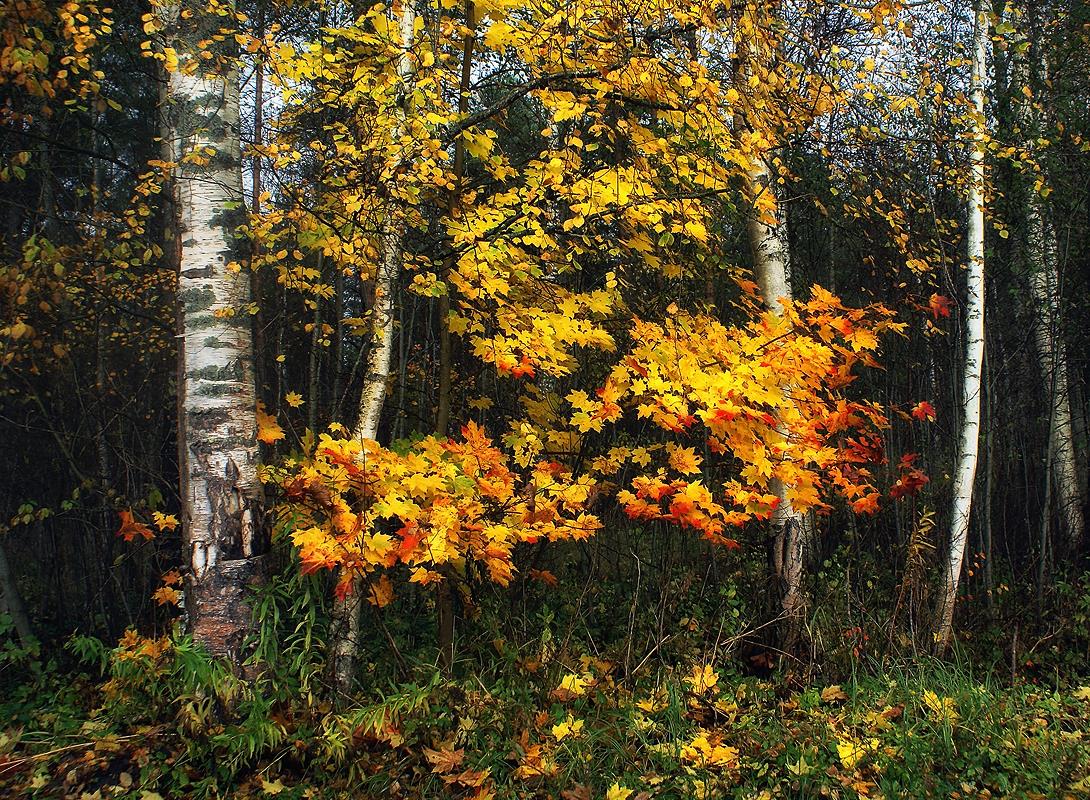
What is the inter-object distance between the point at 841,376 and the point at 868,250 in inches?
122

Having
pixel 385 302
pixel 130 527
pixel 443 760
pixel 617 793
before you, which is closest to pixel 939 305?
pixel 385 302

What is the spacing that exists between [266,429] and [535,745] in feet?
8.00

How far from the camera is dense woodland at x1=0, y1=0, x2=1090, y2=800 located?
378 centimetres

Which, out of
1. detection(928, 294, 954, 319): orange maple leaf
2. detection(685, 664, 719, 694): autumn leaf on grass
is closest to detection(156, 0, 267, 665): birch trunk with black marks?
detection(685, 664, 719, 694): autumn leaf on grass

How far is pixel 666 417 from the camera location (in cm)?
487

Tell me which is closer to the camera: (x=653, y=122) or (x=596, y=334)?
A: (x=596, y=334)

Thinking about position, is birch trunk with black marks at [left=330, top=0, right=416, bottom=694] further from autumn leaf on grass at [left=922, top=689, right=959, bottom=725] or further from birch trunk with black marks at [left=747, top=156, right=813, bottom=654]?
autumn leaf on grass at [left=922, top=689, right=959, bottom=725]

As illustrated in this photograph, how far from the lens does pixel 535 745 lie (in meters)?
3.81

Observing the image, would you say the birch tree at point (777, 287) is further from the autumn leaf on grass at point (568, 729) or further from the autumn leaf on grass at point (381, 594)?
the autumn leaf on grass at point (381, 594)

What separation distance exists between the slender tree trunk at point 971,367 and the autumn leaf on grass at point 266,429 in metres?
5.02

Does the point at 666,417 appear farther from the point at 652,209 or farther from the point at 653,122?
the point at 653,122

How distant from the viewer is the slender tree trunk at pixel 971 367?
5.77m

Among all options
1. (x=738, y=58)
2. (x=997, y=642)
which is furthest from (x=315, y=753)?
(x=997, y=642)

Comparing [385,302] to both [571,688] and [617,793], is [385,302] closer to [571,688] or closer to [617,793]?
[571,688]
